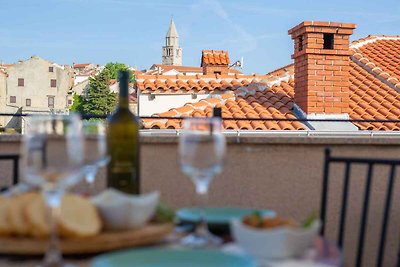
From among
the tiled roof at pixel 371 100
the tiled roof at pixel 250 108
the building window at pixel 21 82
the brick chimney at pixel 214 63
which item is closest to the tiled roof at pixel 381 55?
the tiled roof at pixel 371 100

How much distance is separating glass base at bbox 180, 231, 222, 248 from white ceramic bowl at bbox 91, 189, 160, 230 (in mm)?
109

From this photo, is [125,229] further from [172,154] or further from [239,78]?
[239,78]

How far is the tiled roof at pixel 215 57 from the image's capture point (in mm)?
10711

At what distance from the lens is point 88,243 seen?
1.29 meters

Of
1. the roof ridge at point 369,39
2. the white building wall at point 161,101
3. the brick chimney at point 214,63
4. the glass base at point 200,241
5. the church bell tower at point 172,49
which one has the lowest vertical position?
the glass base at point 200,241

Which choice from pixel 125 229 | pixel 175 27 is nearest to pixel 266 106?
pixel 125 229

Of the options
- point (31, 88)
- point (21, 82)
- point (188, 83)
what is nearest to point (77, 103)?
point (31, 88)

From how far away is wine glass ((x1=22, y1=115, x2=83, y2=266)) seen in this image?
1189 mm

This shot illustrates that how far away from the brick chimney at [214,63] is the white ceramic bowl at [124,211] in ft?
30.7

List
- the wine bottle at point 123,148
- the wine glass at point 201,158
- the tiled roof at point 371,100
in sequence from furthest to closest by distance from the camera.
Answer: the tiled roof at point 371,100 → the wine bottle at point 123,148 → the wine glass at point 201,158

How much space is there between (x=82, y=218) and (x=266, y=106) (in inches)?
283

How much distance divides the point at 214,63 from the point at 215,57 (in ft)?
0.59

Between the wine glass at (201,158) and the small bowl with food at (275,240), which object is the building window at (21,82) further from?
the small bowl with food at (275,240)

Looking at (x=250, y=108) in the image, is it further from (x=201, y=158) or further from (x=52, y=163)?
(x=52, y=163)
